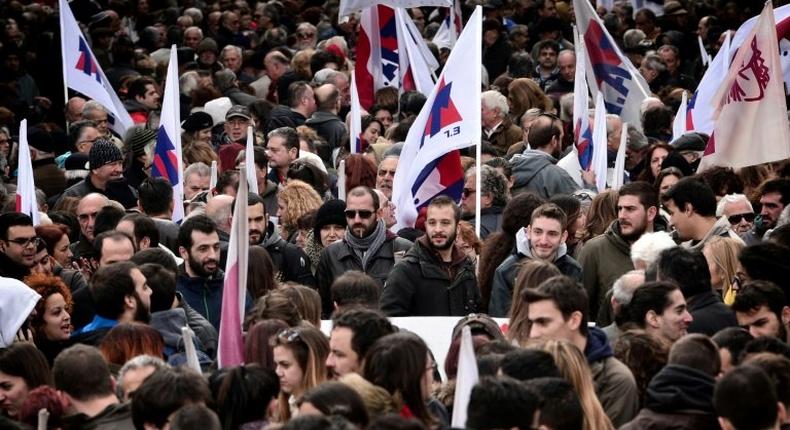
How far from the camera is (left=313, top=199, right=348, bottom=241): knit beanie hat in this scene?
12.5m

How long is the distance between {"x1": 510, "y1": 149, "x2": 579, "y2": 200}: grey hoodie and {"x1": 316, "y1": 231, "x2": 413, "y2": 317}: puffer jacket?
211 centimetres

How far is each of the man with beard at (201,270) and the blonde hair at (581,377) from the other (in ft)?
11.4

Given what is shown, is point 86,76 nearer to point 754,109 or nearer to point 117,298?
point 754,109

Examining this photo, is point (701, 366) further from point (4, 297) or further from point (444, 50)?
point (444, 50)

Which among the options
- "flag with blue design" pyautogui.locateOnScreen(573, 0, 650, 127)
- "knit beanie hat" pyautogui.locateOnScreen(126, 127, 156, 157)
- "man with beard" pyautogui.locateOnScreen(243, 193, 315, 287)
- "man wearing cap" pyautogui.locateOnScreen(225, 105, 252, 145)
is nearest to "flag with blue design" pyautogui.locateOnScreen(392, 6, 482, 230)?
"man with beard" pyautogui.locateOnScreen(243, 193, 315, 287)

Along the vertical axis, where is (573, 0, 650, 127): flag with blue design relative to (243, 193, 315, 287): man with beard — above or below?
above

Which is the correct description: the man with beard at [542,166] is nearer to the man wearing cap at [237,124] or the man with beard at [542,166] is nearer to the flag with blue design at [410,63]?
the man wearing cap at [237,124]

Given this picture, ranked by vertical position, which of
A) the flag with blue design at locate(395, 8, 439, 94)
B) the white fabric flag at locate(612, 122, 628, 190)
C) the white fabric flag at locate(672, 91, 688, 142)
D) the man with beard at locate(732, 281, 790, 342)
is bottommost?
the man with beard at locate(732, 281, 790, 342)

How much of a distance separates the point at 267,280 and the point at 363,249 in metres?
1.12

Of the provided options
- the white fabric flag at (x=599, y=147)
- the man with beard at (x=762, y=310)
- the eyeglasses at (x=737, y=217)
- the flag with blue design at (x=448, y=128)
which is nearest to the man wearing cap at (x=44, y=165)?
the flag with blue design at (x=448, y=128)

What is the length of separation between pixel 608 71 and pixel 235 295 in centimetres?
795

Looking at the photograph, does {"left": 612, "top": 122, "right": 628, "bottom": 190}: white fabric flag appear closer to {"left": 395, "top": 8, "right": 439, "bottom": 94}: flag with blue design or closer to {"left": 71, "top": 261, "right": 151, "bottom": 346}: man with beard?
{"left": 395, "top": 8, "right": 439, "bottom": 94}: flag with blue design

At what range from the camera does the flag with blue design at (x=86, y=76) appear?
17031mm

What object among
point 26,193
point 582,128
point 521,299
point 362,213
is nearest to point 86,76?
point 26,193
